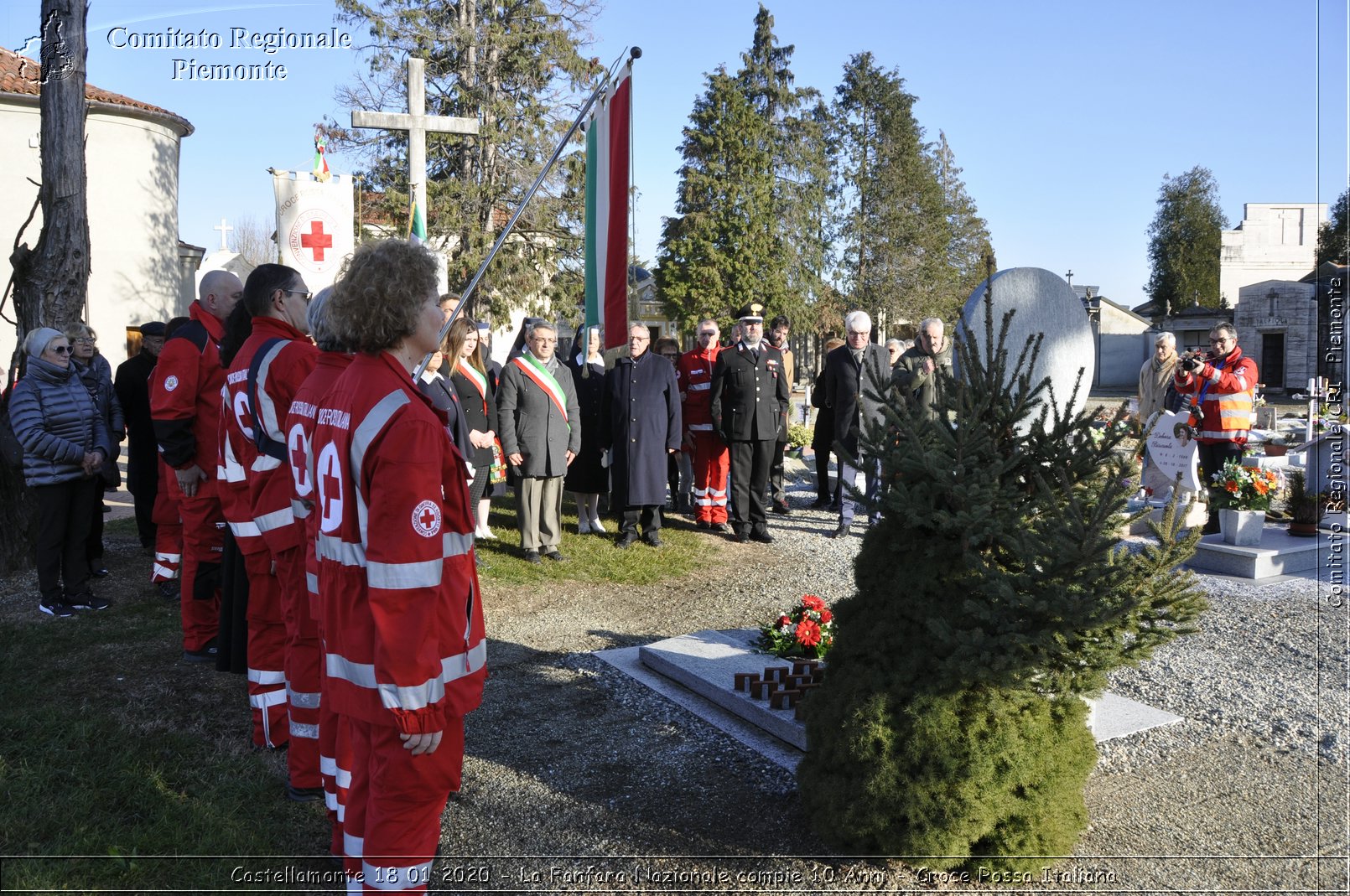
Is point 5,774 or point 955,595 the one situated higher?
point 955,595

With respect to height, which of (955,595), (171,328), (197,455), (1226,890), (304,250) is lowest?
(1226,890)

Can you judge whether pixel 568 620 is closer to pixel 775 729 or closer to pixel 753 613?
pixel 753 613

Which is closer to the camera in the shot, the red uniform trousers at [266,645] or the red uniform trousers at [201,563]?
the red uniform trousers at [266,645]

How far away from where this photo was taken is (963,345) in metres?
3.57

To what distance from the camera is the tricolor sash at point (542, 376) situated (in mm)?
8453

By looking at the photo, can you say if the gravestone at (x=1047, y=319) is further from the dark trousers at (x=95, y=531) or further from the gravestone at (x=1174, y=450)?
the dark trousers at (x=95, y=531)

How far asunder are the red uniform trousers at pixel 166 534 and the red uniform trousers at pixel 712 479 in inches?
198

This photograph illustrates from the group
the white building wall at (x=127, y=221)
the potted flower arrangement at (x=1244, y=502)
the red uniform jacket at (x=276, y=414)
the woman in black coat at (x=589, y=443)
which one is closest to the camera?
the red uniform jacket at (x=276, y=414)

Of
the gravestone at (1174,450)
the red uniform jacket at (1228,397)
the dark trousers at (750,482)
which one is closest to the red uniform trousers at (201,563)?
the dark trousers at (750,482)

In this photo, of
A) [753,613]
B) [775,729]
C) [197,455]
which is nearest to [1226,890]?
[775,729]

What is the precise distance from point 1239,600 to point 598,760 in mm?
5732

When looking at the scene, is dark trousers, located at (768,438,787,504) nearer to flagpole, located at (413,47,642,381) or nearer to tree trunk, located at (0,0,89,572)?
flagpole, located at (413,47,642,381)

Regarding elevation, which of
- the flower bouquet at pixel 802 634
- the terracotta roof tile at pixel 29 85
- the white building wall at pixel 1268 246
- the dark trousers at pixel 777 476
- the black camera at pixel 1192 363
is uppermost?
the white building wall at pixel 1268 246

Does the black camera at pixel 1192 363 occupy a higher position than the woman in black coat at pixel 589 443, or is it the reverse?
the black camera at pixel 1192 363
